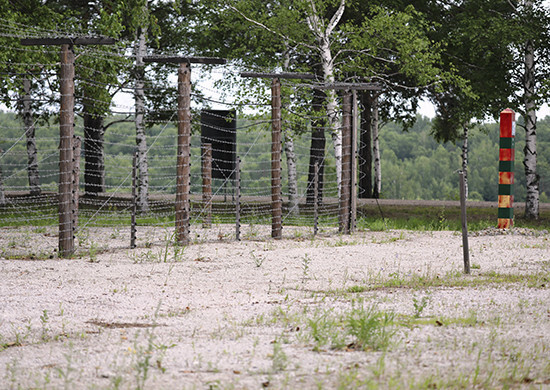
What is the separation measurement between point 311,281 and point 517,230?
26.1ft

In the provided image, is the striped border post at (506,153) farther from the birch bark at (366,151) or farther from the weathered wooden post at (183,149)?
the birch bark at (366,151)

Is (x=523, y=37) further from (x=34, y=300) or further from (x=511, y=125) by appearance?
(x=34, y=300)

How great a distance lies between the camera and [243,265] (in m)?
10.4

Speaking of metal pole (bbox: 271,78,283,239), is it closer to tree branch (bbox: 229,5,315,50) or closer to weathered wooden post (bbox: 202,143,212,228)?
weathered wooden post (bbox: 202,143,212,228)

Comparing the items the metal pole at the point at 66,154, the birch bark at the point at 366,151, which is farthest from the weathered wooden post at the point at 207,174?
the birch bark at the point at 366,151

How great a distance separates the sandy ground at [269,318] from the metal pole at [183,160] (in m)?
0.85

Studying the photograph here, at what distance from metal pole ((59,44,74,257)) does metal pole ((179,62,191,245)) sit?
2183 mm

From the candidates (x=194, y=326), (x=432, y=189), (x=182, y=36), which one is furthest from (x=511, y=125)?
(x=432, y=189)

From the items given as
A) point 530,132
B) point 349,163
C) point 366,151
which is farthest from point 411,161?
point 349,163

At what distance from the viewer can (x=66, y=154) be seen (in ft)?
36.6

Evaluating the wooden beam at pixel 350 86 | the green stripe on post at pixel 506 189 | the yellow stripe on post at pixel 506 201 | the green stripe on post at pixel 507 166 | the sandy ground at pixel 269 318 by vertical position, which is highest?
the wooden beam at pixel 350 86

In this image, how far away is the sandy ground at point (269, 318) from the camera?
15.3ft

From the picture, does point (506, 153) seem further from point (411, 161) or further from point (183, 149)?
point (411, 161)

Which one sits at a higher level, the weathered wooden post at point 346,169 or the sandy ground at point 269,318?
the weathered wooden post at point 346,169
